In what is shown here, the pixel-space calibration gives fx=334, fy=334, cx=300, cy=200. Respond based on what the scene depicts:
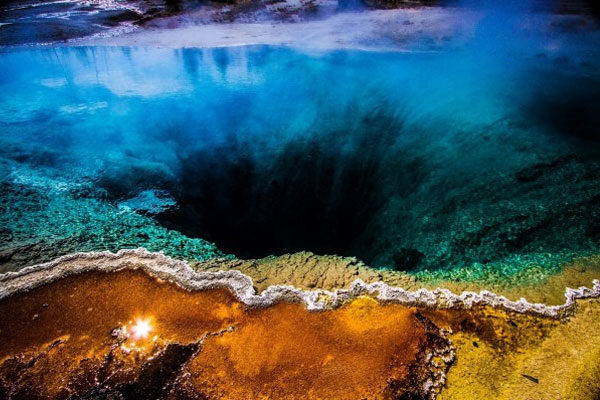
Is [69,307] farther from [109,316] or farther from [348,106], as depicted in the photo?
[348,106]

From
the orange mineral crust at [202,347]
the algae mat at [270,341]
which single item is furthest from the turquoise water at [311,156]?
the orange mineral crust at [202,347]

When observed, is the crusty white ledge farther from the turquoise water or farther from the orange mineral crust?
the turquoise water

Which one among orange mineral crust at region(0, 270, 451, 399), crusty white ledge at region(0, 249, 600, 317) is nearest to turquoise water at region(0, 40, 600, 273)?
crusty white ledge at region(0, 249, 600, 317)

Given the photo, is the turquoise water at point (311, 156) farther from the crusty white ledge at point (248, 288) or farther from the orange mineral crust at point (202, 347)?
the orange mineral crust at point (202, 347)

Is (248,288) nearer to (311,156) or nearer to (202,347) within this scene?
(202,347)

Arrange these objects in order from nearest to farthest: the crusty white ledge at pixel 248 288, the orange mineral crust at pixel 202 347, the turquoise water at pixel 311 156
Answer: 1. the orange mineral crust at pixel 202 347
2. the crusty white ledge at pixel 248 288
3. the turquoise water at pixel 311 156

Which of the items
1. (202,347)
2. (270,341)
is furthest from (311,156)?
(202,347)
